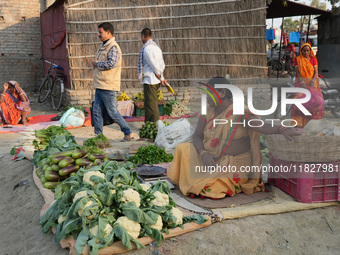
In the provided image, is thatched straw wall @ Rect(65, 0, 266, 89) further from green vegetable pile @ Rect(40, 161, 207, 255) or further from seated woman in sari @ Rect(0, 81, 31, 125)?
green vegetable pile @ Rect(40, 161, 207, 255)

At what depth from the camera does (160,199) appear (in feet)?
9.45

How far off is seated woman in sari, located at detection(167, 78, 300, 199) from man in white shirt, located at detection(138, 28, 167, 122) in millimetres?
2857

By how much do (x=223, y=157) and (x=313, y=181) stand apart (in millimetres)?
799

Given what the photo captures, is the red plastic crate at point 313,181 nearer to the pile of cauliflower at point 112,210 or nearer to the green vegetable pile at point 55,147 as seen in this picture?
the pile of cauliflower at point 112,210

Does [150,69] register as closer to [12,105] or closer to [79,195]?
[12,105]

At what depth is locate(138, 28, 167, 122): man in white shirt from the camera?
20.7ft

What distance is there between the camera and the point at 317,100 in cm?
572

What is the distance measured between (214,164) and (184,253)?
969mm

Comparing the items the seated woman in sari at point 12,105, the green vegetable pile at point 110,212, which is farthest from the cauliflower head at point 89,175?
the seated woman in sari at point 12,105

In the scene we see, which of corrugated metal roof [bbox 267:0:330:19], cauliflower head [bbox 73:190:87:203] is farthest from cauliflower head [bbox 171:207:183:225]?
corrugated metal roof [bbox 267:0:330:19]

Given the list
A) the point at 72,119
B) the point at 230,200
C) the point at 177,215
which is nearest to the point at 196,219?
the point at 177,215

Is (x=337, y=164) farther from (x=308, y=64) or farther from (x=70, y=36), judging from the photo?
(x=70, y=36)

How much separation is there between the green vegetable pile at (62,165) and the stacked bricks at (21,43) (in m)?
8.41

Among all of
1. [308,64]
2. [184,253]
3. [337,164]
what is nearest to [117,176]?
[184,253]
